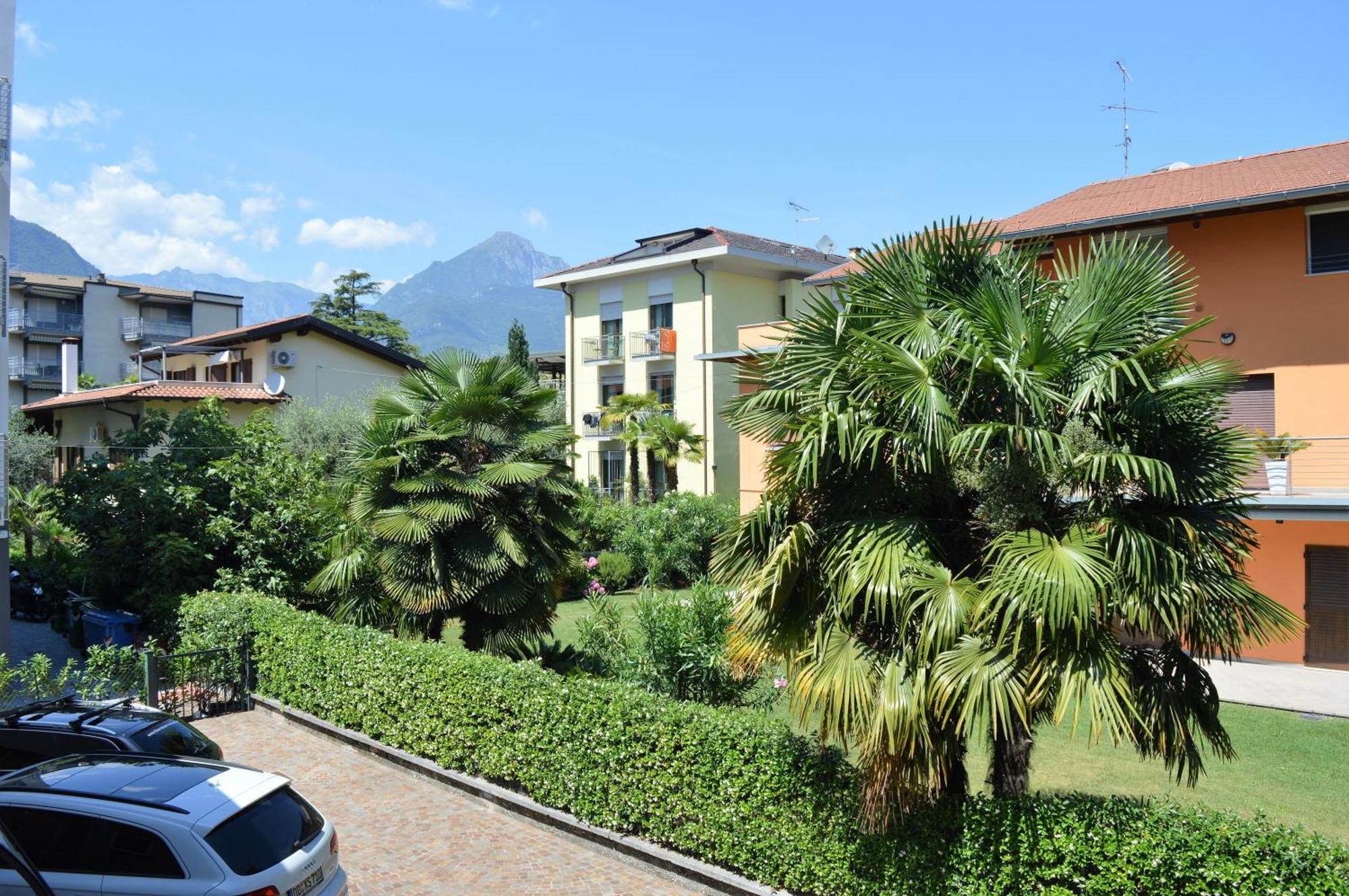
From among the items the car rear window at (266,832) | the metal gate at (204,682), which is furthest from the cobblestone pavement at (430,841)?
the metal gate at (204,682)

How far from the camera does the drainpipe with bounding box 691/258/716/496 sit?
34.5m

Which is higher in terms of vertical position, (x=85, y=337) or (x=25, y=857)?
(x=85, y=337)

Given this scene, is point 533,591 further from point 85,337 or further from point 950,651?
point 85,337

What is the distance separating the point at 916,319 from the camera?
23.4 feet

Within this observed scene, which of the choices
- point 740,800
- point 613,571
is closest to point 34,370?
point 613,571

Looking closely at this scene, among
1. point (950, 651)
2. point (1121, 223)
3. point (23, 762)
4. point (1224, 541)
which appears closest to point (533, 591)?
point (23, 762)

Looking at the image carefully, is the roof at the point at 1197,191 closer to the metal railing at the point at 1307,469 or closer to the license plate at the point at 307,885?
the metal railing at the point at 1307,469

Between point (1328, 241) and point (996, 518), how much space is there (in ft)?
47.6

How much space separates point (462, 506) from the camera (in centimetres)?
1320

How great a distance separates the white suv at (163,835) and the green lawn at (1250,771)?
7.17 metres

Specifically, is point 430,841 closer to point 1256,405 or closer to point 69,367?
point 1256,405

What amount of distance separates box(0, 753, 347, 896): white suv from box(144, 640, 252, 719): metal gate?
749cm

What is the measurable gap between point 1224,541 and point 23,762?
1055 centimetres

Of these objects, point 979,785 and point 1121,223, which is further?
point 1121,223
